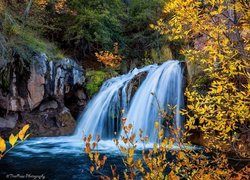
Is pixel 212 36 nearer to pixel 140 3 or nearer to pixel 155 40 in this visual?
pixel 155 40

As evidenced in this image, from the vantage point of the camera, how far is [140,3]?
15.6 metres

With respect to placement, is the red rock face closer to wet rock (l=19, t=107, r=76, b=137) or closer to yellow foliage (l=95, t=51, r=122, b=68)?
wet rock (l=19, t=107, r=76, b=137)

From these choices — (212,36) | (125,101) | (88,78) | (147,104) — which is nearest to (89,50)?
(88,78)

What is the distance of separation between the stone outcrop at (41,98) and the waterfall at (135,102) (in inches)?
32.5

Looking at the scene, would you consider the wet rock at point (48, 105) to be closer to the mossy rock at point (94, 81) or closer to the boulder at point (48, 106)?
the boulder at point (48, 106)

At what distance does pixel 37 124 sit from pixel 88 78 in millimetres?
2564

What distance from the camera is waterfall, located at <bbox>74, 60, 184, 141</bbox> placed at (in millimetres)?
9266

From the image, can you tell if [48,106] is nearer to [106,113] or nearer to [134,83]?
[106,113]

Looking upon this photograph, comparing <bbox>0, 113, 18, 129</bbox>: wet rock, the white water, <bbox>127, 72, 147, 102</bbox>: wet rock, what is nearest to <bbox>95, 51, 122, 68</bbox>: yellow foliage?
the white water

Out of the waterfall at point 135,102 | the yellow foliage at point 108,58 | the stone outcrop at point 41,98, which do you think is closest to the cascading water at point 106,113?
the waterfall at point 135,102

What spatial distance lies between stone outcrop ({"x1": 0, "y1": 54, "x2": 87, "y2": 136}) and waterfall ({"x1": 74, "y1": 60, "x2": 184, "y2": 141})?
0.83m

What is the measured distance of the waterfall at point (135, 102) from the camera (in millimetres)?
9266

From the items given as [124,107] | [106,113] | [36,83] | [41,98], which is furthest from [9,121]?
[124,107]

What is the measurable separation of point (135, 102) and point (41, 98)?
126 inches
